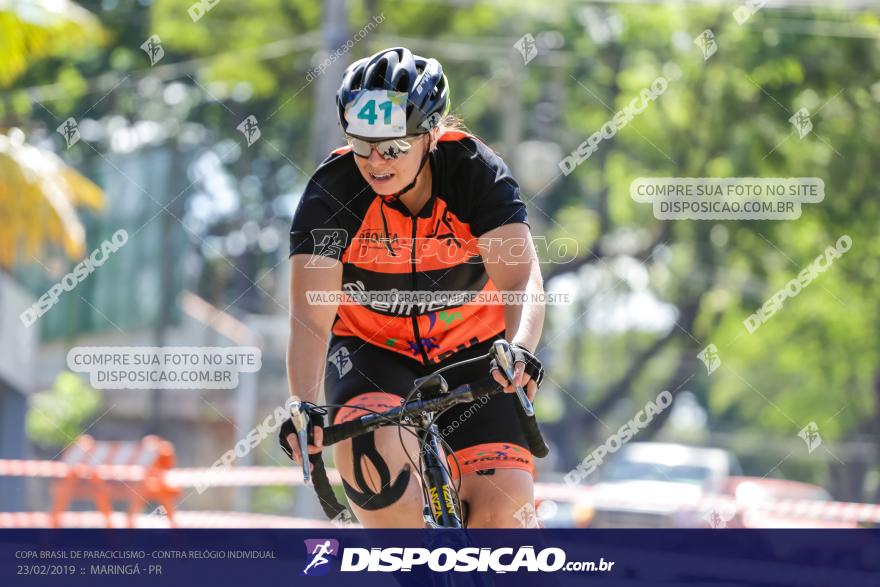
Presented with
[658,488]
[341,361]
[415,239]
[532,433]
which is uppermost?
[658,488]

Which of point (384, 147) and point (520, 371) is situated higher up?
point (384, 147)

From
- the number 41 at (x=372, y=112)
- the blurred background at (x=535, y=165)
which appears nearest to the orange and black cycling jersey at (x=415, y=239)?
the number 41 at (x=372, y=112)

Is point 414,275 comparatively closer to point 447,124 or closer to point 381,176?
point 381,176

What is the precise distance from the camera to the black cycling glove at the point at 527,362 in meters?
3.22

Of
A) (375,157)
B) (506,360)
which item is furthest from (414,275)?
(506,360)

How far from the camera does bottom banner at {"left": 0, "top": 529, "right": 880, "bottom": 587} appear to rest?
3.63 metres

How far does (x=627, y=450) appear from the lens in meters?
28.6

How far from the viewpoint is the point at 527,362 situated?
326 centimetres

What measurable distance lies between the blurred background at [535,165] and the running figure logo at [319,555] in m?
9.98

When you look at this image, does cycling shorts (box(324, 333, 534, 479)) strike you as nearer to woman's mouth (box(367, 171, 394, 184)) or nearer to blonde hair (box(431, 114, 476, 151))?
woman's mouth (box(367, 171, 394, 184))

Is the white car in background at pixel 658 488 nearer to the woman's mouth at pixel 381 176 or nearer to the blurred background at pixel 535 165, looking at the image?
the blurred background at pixel 535 165

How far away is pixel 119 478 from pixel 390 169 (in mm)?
6771

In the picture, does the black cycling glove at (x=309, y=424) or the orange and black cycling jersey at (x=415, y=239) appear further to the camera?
the orange and black cycling jersey at (x=415, y=239)

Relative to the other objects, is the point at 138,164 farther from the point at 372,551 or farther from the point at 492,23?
the point at 372,551
